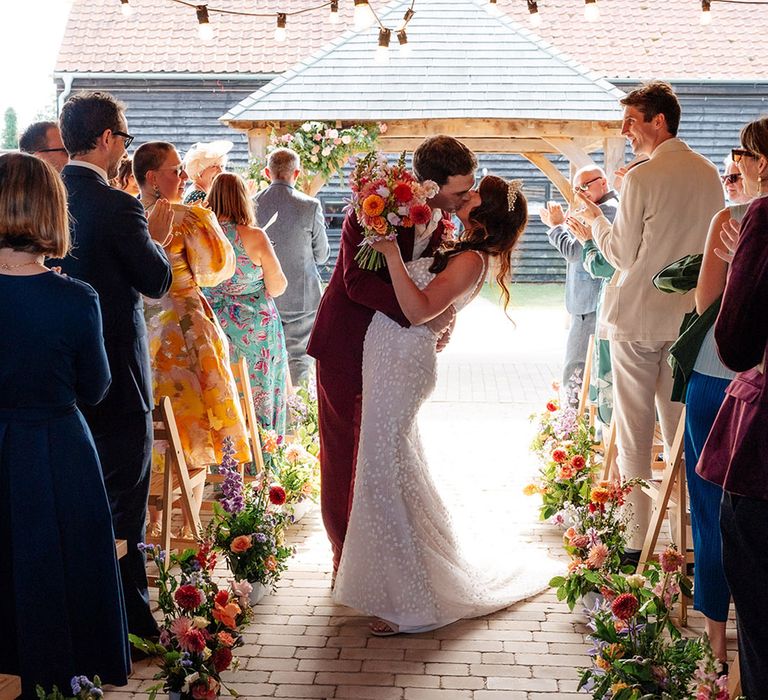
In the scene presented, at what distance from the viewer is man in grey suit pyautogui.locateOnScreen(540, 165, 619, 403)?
5648 millimetres

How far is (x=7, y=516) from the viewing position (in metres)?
2.71

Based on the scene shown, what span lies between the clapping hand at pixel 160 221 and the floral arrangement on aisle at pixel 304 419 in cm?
209

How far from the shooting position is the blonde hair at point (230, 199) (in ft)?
16.8

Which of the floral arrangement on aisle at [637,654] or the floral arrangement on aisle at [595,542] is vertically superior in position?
the floral arrangement on aisle at [637,654]

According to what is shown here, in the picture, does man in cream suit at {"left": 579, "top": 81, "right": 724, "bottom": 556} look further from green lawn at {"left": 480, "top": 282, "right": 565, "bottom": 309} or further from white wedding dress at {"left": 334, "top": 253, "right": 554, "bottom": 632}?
green lawn at {"left": 480, "top": 282, "right": 565, "bottom": 309}

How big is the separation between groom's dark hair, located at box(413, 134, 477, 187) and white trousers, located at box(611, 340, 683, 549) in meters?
1.18

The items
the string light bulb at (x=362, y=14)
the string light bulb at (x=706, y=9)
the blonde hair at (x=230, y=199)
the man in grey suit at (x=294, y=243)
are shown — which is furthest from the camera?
the man in grey suit at (x=294, y=243)

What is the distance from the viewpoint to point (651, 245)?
4133 millimetres

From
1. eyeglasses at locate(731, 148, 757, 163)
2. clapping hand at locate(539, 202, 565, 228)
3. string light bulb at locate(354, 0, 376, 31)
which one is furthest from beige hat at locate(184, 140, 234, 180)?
eyeglasses at locate(731, 148, 757, 163)

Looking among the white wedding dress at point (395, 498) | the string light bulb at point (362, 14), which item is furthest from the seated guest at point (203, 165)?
the white wedding dress at point (395, 498)

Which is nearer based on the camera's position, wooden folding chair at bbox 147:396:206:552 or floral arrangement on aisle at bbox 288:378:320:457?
wooden folding chair at bbox 147:396:206:552

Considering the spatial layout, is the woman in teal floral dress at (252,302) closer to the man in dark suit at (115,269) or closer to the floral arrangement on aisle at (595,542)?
the man in dark suit at (115,269)

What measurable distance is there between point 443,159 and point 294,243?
10.5 feet

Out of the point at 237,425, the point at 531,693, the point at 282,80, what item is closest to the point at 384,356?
the point at 237,425
